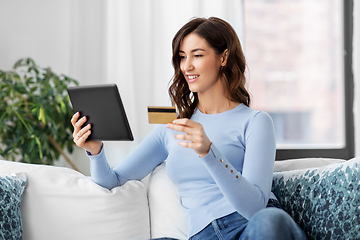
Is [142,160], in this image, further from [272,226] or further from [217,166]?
[272,226]

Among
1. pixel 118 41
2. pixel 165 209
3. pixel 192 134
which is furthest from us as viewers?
pixel 118 41

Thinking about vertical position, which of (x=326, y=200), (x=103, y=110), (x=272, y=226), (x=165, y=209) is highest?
(x=103, y=110)

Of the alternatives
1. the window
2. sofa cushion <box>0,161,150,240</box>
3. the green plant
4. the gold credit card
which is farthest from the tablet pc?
the window

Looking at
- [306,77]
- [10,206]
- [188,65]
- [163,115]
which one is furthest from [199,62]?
[306,77]

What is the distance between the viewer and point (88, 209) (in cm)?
128

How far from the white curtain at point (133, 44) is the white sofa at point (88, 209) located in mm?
Answer: 904

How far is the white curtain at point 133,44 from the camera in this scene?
2256mm

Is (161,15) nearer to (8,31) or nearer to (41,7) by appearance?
(41,7)

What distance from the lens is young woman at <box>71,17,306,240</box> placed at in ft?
3.46

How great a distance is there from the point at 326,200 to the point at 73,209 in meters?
0.87

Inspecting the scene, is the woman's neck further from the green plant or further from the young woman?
the green plant

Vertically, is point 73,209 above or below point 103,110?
below

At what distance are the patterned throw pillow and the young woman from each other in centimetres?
9

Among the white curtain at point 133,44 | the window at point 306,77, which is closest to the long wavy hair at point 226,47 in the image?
the white curtain at point 133,44
